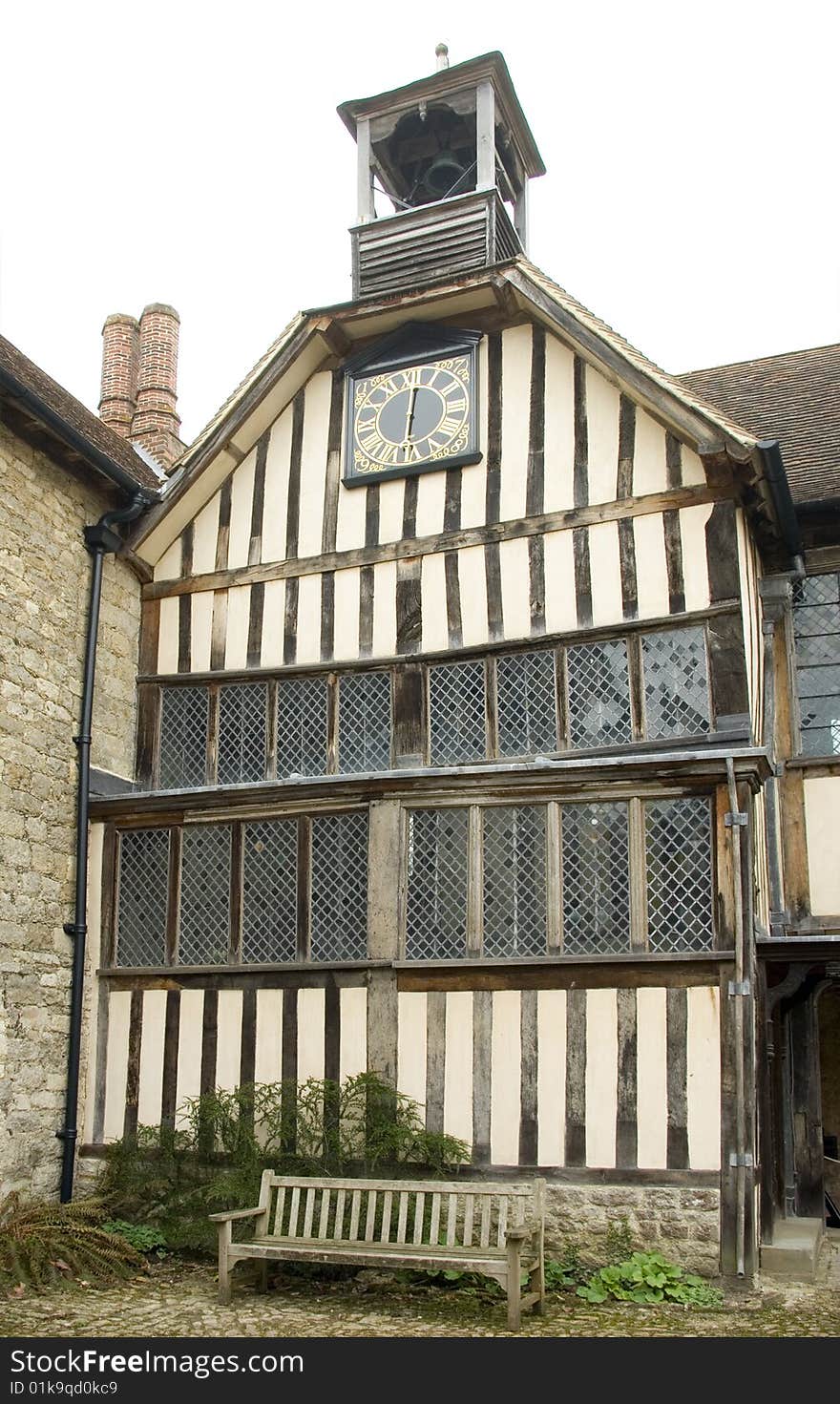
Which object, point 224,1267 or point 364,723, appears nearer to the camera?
point 224,1267

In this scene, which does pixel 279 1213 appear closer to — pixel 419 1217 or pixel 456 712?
pixel 419 1217

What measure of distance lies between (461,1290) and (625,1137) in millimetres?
1255

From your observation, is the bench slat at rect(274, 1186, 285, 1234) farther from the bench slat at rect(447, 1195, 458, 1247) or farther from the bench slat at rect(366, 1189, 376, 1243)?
the bench slat at rect(447, 1195, 458, 1247)

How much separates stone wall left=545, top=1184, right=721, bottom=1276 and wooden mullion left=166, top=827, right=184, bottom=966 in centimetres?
300

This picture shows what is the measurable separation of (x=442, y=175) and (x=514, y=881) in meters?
6.18

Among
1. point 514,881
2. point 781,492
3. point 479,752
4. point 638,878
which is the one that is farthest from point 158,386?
point 638,878

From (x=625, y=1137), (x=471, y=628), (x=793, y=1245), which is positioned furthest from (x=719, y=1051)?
(x=471, y=628)

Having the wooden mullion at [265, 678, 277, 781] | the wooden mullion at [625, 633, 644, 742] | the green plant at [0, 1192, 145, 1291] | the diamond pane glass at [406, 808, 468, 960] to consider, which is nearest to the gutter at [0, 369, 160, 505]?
the wooden mullion at [265, 678, 277, 781]

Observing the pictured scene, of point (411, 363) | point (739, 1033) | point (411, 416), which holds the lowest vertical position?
point (739, 1033)

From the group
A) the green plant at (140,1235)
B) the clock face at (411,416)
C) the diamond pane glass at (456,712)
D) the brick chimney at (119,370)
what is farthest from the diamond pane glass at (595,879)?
the brick chimney at (119,370)

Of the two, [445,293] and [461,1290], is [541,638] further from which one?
[461,1290]

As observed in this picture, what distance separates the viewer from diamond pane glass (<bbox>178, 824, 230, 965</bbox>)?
28.2ft

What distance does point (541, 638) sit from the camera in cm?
841

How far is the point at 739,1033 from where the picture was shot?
7094mm
